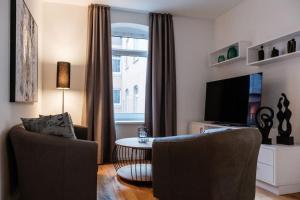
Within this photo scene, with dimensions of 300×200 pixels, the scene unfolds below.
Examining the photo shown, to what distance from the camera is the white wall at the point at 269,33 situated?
A: 310 cm

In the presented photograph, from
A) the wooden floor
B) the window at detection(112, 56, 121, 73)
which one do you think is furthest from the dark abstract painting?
the window at detection(112, 56, 121, 73)

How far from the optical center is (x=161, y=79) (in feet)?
14.5

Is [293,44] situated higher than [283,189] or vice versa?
[293,44]

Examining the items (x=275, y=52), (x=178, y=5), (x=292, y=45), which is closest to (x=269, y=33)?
(x=275, y=52)

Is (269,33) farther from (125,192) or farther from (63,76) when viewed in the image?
(63,76)

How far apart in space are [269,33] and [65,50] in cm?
311

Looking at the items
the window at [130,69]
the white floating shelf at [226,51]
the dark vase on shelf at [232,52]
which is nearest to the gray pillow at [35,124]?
the window at [130,69]

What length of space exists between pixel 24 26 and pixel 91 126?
1.91 meters

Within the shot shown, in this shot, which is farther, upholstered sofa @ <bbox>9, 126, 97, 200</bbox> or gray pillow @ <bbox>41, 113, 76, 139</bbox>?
gray pillow @ <bbox>41, 113, 76, 139</bbox>

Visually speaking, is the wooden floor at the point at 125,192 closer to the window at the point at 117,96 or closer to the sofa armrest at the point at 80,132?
the sofa armrest at the point at 80,132

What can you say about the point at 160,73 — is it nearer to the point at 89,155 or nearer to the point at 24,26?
the point at 24,26

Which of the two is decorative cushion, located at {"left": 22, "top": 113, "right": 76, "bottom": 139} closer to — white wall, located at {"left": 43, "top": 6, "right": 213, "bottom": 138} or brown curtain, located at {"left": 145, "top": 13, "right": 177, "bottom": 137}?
white wall, located at {"left": 43, "top": 6, "right": 213, "bottom": 138}

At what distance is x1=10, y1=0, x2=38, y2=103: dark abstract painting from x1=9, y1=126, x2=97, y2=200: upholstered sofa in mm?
520

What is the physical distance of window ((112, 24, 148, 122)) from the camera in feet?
15.1
